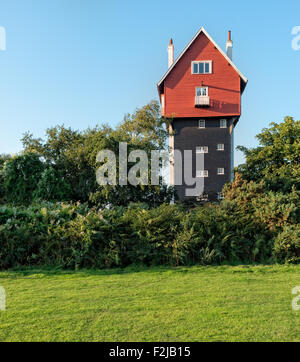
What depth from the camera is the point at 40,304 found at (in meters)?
5.87

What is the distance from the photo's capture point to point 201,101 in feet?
91.5

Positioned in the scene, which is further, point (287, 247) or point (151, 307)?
point (287, 247)

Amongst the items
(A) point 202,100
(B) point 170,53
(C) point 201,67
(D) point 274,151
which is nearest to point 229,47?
(C) point 201,67

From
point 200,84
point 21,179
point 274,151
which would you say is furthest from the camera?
point 200,84

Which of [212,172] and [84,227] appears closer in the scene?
[84,227]

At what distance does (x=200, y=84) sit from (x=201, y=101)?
1.54 meters

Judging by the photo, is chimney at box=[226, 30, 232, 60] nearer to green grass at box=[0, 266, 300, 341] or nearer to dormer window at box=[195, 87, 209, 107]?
dormer window at box=[195, 87, 209, 107]

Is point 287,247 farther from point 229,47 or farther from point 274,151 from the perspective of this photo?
point 229,47

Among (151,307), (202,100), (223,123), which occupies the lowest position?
(151,307)

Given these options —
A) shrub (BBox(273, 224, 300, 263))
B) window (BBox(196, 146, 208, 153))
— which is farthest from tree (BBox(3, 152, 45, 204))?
window (BBox(196, 146, 208, 153))

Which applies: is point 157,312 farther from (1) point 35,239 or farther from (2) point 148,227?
(1) point 35,239

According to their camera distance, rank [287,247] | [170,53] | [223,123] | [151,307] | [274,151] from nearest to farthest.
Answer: [151,307]
[287,247]
[274,151]
[223,123]
[170,53]
